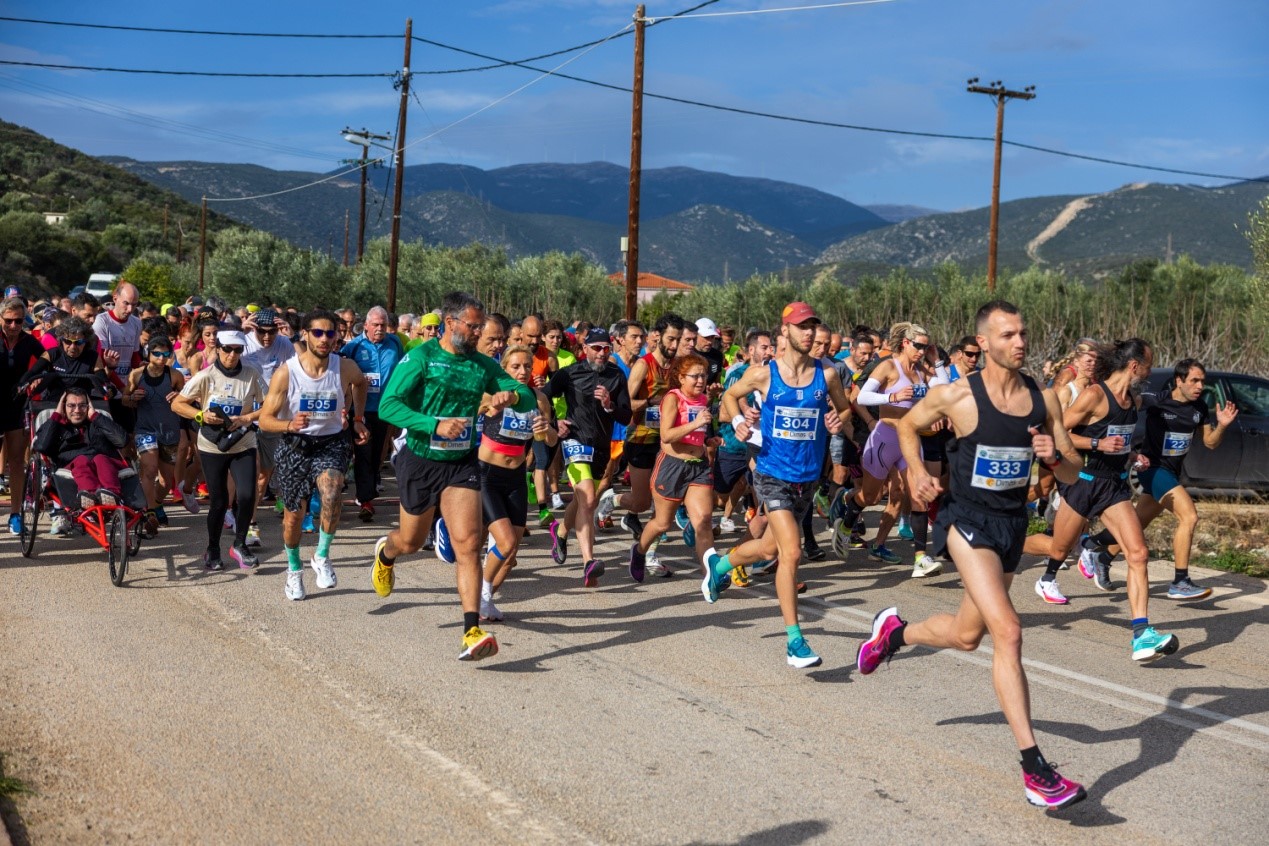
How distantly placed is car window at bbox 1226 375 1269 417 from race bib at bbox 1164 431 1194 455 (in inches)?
275

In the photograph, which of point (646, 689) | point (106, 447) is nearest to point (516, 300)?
point (106, 447)

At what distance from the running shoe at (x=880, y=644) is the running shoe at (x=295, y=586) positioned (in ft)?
14.4

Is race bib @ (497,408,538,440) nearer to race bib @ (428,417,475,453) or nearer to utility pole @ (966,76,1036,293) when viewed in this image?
race bib @ (428,417,475,453)

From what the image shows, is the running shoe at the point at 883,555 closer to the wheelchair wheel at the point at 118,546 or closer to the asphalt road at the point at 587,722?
the asphalt road at the point at 587,722

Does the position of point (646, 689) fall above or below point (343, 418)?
below

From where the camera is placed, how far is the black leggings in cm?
1009

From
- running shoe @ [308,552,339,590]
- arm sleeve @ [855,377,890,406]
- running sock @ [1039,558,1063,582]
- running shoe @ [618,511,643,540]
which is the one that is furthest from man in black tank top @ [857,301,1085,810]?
running shoe @ [618,511,643,540]

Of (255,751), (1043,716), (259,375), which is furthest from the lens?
(259,375)

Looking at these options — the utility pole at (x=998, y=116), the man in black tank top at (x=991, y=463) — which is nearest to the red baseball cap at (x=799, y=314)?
the man in black tank top at (x=991, y=463)

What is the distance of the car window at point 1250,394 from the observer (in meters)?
15.9

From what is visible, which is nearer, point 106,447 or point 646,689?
point 646,689

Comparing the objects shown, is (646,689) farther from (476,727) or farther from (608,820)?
(608,820)

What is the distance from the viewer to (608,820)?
16.4 ft

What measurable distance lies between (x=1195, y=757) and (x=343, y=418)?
604cm
